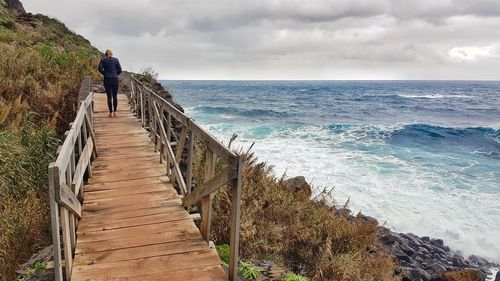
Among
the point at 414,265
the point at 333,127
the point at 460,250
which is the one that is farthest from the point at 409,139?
the point at 414,265

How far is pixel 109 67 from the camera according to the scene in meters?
11.4

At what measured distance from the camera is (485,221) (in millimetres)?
12891

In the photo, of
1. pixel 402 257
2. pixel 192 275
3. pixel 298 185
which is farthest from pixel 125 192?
pixel 402 257

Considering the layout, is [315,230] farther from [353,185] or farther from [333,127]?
[333,127]

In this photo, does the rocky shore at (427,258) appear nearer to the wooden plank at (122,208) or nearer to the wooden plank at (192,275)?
the wooden plank at (122,208)

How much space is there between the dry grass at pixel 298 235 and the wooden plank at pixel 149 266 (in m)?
1.66

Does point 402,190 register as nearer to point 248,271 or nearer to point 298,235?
point 298,235

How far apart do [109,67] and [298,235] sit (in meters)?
7.38

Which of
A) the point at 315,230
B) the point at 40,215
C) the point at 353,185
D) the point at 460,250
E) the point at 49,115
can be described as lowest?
the point at 460,250

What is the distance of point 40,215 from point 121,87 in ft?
49.1

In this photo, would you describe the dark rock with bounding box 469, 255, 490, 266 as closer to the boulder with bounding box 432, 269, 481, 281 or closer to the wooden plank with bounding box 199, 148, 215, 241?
the boulder with bounding box 432, 269, 481, 281

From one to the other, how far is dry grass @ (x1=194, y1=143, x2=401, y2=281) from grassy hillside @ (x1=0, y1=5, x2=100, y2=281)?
2.59 meters

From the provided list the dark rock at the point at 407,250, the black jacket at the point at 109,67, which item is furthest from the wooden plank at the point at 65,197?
the dark rock at the point at 407,250

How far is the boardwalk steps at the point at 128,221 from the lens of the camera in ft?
12.8
